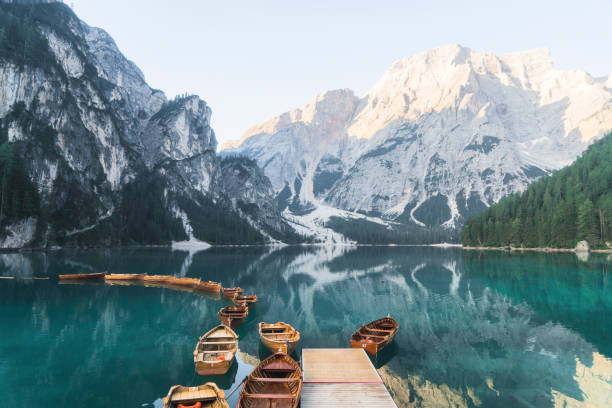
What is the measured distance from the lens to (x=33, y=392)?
20922 mm

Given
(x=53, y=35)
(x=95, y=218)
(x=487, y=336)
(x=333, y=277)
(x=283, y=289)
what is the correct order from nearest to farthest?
(x=487, y=336) → (x=283, y=289) → (x=333, y=277) → (x=95, y=218) → (x=53, y=35)

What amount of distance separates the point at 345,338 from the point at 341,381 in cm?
1258

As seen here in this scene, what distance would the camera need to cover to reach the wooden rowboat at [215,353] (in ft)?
77.9

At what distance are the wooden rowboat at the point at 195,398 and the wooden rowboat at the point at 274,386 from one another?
42.1 inches

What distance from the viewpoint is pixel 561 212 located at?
450ft

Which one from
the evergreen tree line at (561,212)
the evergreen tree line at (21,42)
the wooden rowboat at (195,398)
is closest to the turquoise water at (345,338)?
the wooden rowboat at (195,398)

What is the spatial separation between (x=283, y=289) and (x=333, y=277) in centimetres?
2337

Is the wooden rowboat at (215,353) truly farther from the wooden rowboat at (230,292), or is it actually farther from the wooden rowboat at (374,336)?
the wooden rowboat at (230,292)

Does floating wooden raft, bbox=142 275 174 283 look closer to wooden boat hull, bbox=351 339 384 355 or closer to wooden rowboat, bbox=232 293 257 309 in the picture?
wooden rowboat, bbox=232 293 257 309

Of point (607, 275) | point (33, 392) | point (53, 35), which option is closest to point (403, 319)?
point (33, 392)

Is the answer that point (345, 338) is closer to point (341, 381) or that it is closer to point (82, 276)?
point (341, 381)

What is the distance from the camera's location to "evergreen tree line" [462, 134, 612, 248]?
127m

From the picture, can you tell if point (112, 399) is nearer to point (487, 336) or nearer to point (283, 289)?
point (487, 336)

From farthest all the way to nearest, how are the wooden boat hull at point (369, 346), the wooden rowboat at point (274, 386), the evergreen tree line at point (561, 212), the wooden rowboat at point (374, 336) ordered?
the evergreen tree line at point (561, 212), the wooden rowboat at point (374, 336), the wooden boat hull at point (369, 346), the wooden rowboat at point (274, 386)
